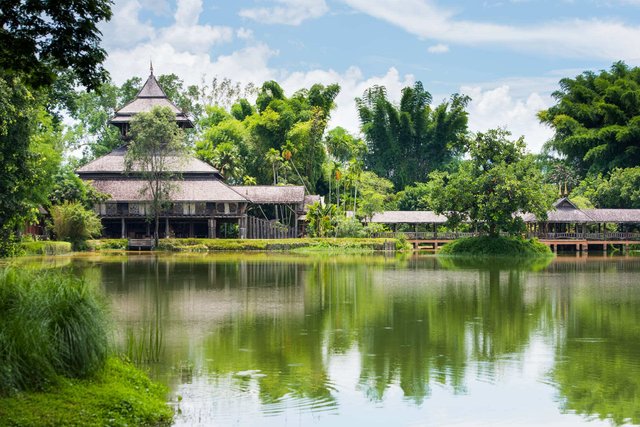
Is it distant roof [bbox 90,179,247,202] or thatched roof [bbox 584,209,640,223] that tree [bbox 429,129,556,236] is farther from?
distant roof [bbox 90,179,247,202]

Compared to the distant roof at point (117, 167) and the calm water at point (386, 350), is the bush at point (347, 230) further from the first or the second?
the calm water at point (386, 350)

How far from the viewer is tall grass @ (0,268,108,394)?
9.98 metres

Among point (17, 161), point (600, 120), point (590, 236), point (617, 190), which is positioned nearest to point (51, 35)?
point (17, 161)

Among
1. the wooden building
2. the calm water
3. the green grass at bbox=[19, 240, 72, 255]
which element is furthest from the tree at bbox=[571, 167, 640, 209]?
the green grass at bbox=[19, 240, 72, 255]

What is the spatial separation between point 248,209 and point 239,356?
5869 cm

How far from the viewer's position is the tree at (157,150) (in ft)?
207

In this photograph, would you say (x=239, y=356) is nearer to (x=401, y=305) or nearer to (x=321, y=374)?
(x=321, y=374)

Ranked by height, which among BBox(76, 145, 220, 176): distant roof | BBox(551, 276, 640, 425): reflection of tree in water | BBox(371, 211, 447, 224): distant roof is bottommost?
BBox(551, 276, 640, 425): reflection of tree in water

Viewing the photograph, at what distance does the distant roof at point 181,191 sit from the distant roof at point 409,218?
1457 cm

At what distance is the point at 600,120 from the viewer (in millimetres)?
89625

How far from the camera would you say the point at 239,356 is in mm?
15461

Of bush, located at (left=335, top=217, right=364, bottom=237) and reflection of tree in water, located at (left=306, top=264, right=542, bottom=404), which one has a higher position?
bush, located at (left=335, top=217, right=364, bottom=237)

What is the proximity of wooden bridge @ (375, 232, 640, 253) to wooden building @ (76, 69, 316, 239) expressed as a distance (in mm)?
9694

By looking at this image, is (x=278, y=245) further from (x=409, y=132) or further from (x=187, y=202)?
(x=409, y=132)
